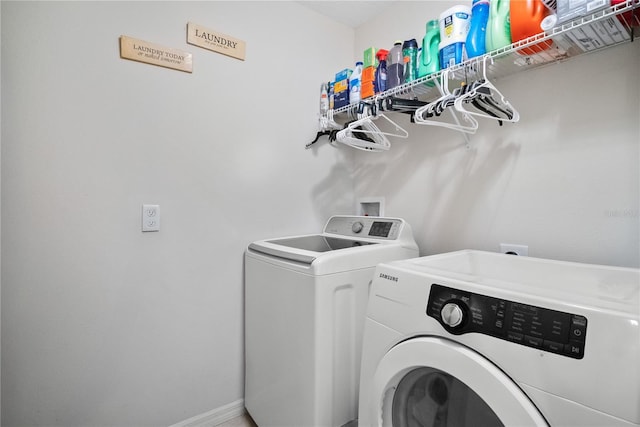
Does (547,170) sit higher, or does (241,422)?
(547,170)

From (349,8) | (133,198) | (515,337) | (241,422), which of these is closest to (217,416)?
(241,422)

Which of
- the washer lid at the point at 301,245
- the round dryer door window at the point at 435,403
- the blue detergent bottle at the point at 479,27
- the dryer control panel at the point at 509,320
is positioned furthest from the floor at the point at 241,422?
the blue detergent bottle at the point at 479,27

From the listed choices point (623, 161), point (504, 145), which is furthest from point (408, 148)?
point (623, 161)

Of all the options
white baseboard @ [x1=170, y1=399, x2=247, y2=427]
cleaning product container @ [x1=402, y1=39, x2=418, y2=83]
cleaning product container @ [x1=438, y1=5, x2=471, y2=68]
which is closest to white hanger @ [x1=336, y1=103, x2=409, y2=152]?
cleaning product container @ [x1=402, y1=39, x2=418, y2=83]

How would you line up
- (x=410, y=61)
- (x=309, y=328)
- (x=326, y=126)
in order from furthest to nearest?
(x=326, y=126), (x=410, y=61), (x=309, y=328)

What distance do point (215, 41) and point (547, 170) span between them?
1738 millimetres

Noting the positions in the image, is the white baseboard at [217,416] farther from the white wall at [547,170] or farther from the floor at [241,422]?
the white wall at [547,170]

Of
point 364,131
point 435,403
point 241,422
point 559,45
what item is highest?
point 559,45

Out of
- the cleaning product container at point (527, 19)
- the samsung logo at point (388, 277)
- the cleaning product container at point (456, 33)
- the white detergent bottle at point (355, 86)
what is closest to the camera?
the samsung logo at point (388, 277)

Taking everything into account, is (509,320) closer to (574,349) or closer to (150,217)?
(574,349)

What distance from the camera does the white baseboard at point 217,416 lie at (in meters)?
1.60

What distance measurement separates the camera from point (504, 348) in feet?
2.28

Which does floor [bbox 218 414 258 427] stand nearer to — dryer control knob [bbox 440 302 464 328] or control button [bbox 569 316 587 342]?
dryer control knob [bbox 440 302 464 328]

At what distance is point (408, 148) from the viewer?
191cm
